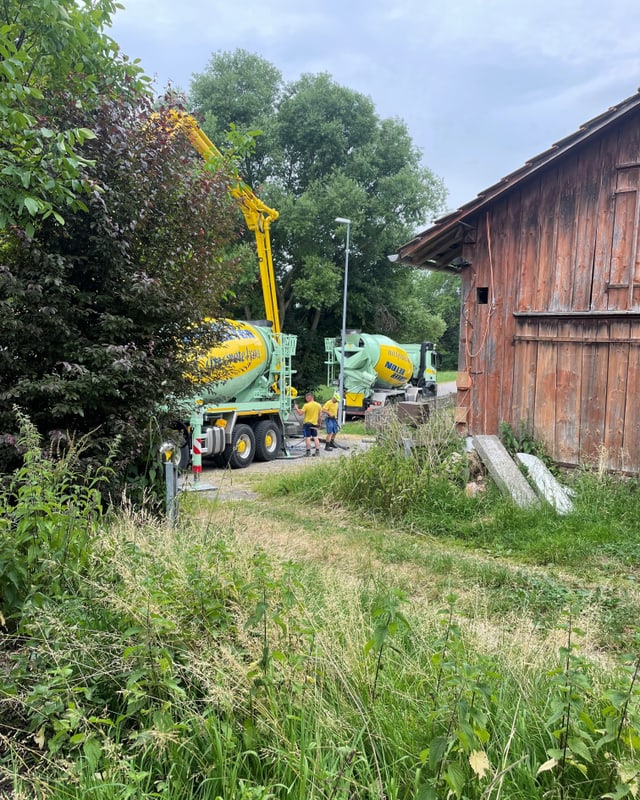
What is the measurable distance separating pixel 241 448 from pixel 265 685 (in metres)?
11.1

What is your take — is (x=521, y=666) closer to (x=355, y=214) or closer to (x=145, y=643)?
(x=145, y=643)

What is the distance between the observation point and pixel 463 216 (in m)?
8.52

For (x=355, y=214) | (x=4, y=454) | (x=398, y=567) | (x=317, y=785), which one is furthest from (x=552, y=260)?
(x=355, y=214)

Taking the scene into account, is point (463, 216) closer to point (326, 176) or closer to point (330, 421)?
point (330, 421)

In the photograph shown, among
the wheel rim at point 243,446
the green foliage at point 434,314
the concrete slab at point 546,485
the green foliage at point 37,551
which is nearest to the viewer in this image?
the green foliage at point 37,551

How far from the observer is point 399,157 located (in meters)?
28.4

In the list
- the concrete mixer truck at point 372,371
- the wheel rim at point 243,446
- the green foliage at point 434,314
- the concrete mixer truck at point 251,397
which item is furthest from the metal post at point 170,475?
the concrete mixer truck at point 372,371

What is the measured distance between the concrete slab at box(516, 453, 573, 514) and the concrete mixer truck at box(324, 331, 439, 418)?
1343 centimetres

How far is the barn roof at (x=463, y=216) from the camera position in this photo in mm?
7434

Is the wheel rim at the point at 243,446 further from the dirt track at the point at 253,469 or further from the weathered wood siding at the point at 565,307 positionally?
the weathered wood siding at the point at 565,307

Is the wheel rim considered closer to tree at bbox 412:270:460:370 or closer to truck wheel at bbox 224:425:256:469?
truck wheel at bbox 224:425:256:469

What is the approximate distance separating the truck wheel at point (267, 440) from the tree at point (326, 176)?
12.6 metres

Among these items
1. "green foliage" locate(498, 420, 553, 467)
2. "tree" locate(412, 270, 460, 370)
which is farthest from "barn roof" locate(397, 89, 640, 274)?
"tree" locate(412, 270, 460, 370)

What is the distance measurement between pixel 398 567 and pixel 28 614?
3725mm
